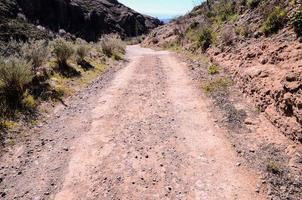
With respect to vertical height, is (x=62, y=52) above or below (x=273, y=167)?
above

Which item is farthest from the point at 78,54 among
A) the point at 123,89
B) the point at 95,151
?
the point at 95,151

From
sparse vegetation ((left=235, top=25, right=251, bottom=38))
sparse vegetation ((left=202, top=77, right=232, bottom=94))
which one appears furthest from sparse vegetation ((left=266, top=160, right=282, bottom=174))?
sparse vegetation ((left=235, top=25, right=251, bottom=38))

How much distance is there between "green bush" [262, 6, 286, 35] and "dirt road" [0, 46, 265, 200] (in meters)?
4.45

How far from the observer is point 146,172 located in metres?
5.82

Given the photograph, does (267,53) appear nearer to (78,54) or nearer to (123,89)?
(123,89)

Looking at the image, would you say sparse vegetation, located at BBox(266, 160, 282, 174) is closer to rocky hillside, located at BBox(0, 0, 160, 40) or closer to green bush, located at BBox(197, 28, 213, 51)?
green bush, located at BBox(197, 28, 213, 51)

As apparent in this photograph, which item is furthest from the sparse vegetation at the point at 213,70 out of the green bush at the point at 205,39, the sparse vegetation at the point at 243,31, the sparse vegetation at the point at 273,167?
the sparse vegetation at the point at 273,167

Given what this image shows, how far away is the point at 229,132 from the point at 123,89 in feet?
17.2

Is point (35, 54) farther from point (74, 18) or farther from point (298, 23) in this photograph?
point (74, 18)

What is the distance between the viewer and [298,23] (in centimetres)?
972

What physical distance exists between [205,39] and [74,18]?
4972 centimetres

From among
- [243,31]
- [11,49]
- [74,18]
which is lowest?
[11,49]

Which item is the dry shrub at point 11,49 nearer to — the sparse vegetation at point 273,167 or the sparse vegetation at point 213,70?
the sparse vegetation at point 213,70

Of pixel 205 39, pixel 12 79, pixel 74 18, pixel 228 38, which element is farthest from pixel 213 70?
pixel 74 18
